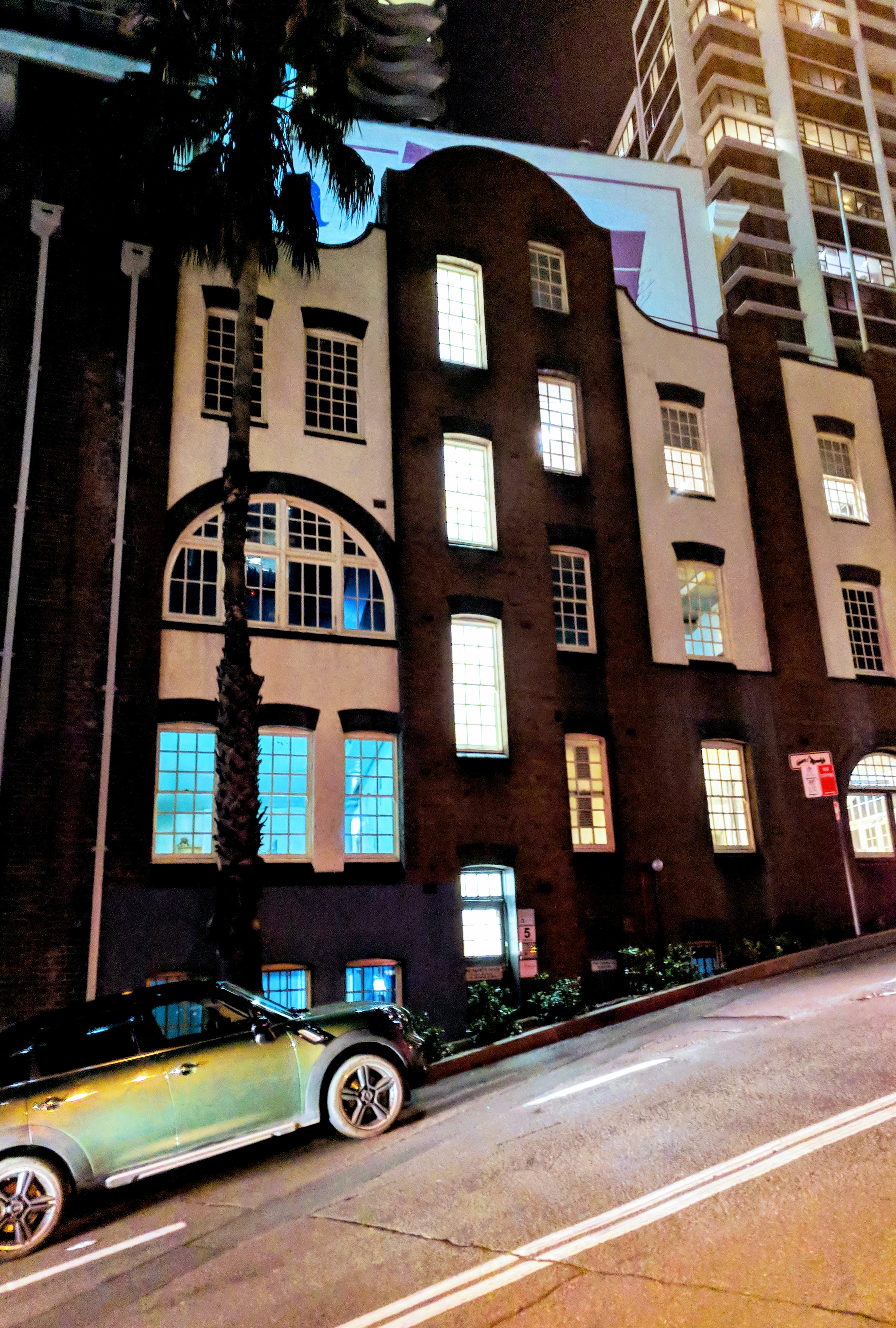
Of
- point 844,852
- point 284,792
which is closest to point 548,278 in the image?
point 284,792

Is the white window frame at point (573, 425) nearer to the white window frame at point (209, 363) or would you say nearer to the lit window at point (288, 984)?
the white window frame at point (209, 363)

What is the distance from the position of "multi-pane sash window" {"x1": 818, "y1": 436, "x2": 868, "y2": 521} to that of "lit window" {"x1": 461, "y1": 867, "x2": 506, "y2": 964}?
13.0 metres

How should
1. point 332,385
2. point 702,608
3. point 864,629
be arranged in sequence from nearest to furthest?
point 332,385
point 702,608
point 864,629

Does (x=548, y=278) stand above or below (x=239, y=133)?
above

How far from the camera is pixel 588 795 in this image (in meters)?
18.7

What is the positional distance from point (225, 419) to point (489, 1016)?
11.0m

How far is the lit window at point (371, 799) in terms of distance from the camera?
1650cm

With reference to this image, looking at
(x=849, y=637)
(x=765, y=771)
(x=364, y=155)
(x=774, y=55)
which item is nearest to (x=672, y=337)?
(x=849, y=637)

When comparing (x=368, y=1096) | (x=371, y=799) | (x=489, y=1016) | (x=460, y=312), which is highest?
(x=460, y=312)

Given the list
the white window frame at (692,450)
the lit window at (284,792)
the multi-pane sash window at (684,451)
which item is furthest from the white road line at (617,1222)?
the multi-pane sash window at (684,451)

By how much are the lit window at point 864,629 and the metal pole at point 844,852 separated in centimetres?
354

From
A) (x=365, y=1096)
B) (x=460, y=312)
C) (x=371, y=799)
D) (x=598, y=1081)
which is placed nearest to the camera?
(x=365, y=1096)

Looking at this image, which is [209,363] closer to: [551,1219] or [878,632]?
[551,1219]

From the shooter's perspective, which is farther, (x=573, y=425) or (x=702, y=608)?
A: (x=702, y=608)
